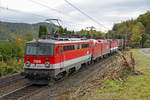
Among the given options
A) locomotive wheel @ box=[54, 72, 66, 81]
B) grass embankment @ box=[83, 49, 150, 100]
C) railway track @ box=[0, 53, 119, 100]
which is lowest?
railway track @ box=[0, 53, 119, 100]

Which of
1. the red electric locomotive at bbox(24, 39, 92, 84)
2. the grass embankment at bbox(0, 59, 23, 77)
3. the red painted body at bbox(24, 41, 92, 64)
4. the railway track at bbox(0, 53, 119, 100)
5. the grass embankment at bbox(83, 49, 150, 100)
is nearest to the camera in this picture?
the grass embankment at bbox(83, 49, 150, 100)

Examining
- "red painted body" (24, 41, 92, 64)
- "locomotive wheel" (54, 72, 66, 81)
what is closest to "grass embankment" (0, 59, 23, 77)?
"locomotive wheel" (54, 72, 66, 81)

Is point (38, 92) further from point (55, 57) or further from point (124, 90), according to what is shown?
point (124, 90)

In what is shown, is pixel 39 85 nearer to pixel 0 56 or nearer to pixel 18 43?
pixel 0 56

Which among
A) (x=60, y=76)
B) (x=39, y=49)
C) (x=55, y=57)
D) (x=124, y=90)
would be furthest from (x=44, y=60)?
(x=124, y=90)

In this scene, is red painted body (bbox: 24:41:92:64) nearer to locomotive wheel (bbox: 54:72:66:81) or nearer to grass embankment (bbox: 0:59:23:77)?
locomotive wheel (bbox: 54:72:66:81)

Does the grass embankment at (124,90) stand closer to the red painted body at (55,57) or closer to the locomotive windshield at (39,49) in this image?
the red painted body at (55,57)

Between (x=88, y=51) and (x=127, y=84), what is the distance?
1767 cm

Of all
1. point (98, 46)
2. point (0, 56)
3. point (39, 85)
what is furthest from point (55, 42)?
point (98, 46)

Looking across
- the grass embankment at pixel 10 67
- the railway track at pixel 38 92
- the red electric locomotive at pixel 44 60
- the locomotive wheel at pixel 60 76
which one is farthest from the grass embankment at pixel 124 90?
the grass embankment at pixel 10 67

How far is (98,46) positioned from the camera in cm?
4659

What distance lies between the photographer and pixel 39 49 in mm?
24469

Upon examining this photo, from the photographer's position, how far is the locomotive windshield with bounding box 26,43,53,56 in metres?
24.1

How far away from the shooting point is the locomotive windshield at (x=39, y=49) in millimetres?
24109
